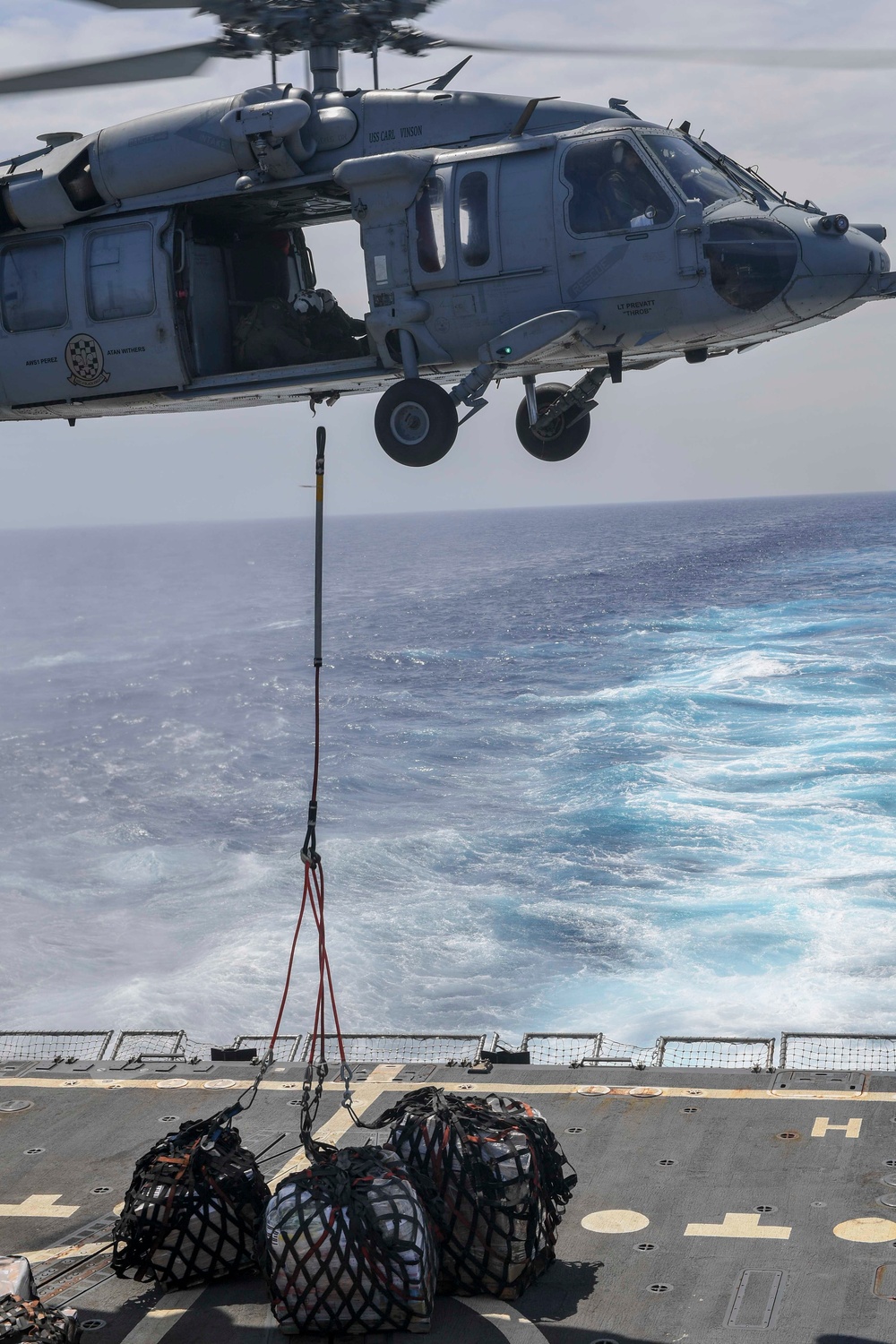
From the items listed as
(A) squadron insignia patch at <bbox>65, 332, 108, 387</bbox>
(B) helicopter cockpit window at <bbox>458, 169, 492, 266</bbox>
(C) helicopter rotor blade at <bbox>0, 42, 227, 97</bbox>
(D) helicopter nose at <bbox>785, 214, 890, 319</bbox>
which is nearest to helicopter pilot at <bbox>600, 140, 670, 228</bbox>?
(B) helicopter cockpit window at <bbox>458, 169, 492, 266</bbox>

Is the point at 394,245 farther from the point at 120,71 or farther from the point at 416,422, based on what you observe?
the point at 120,71

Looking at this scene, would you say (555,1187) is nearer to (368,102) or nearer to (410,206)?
(410,206)

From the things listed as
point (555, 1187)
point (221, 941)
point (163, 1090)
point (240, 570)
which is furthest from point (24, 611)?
point (555, 1187)

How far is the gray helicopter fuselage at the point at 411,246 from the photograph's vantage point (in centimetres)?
1009

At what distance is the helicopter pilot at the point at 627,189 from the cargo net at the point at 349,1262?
21.5 feet

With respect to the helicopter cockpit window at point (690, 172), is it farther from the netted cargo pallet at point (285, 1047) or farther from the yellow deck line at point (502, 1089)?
the netted cargo pallet at point (285, 1047)

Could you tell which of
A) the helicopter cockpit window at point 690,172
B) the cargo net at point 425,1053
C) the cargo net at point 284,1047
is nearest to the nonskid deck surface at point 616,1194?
the cargo net at point 425,1053

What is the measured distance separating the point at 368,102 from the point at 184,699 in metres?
32.5

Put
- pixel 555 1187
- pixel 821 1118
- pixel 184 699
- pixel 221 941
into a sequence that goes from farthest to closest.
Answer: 1. pixel 184 699
2. pixel 221 941
3. pixel 821 1118
4. pixel 555 1187

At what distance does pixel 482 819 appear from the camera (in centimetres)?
2870

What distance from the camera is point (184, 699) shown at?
42156 millimetres

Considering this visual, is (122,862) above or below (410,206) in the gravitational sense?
below

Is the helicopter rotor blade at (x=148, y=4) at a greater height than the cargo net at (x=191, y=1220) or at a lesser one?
greater

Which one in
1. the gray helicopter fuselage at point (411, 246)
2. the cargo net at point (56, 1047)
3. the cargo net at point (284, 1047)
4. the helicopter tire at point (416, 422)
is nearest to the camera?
the gray helicopter fuselage at point (411, 246)
